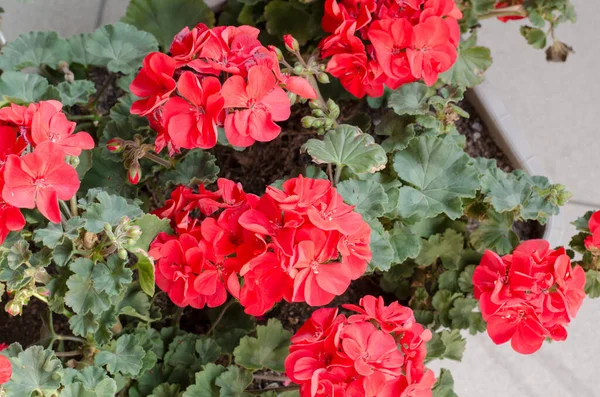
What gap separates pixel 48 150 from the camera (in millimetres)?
701

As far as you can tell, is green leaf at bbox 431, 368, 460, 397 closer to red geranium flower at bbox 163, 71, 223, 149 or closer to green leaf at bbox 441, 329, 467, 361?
green leaf at bbox 441, 329, 467, 361

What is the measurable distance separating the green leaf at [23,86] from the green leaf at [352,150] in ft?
1.58

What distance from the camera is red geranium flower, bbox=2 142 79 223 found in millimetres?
686

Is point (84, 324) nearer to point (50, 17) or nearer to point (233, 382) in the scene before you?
point (233, 382)

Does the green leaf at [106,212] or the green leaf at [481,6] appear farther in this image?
the green leaf at [481,6]

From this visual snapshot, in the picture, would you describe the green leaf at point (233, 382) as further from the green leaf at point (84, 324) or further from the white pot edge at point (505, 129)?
the white pot edge at point (505, 129)

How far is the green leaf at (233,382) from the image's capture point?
3.18 ft

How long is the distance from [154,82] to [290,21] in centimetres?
47

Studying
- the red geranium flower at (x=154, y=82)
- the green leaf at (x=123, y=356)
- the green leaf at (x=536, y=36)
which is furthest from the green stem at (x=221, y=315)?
the green leaf at (x=536, y=36)

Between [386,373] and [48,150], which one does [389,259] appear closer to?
[386,373]

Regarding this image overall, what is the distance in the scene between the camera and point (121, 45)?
3.65 ft

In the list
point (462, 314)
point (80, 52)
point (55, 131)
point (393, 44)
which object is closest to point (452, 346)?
point (462, 314)

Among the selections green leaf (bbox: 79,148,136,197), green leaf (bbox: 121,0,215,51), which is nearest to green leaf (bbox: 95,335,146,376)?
green leaf (bbox: 79,148,136,197)

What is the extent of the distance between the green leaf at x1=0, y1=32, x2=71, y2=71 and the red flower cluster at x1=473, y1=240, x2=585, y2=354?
810 mm
